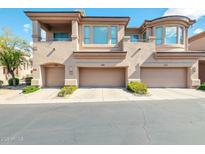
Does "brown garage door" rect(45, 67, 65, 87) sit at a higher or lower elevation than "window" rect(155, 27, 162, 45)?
lower

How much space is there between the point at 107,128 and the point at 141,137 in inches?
48.8

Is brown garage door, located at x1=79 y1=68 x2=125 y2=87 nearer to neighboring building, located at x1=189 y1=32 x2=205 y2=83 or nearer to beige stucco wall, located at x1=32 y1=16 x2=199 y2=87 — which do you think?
beige stucco wall, located at x1=32 y1=16 x2=199 y2=87

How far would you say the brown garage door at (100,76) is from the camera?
1609 centimetres

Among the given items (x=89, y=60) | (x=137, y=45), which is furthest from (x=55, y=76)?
(x=137, y=45)

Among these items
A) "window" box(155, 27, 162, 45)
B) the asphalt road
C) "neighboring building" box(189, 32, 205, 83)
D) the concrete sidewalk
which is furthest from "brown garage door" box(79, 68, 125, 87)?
"neighboring building" box(189, 32, 205, 83)

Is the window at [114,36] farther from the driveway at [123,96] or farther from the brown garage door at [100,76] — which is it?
the driveway at [123,96]

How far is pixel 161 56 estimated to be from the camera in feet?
48.9

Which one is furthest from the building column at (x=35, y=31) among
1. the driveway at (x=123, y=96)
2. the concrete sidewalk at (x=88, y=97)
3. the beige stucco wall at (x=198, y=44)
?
the beige stucco wall at (x=198, y=44)

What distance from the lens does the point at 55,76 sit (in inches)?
637

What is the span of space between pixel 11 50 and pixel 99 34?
11761 millimetres

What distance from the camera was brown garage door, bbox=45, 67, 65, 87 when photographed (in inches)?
634

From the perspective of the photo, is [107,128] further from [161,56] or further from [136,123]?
[161,56]

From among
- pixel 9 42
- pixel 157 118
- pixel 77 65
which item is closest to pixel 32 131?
pixel 157 118

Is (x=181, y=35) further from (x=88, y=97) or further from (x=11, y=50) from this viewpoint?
(x=11, y=50)
